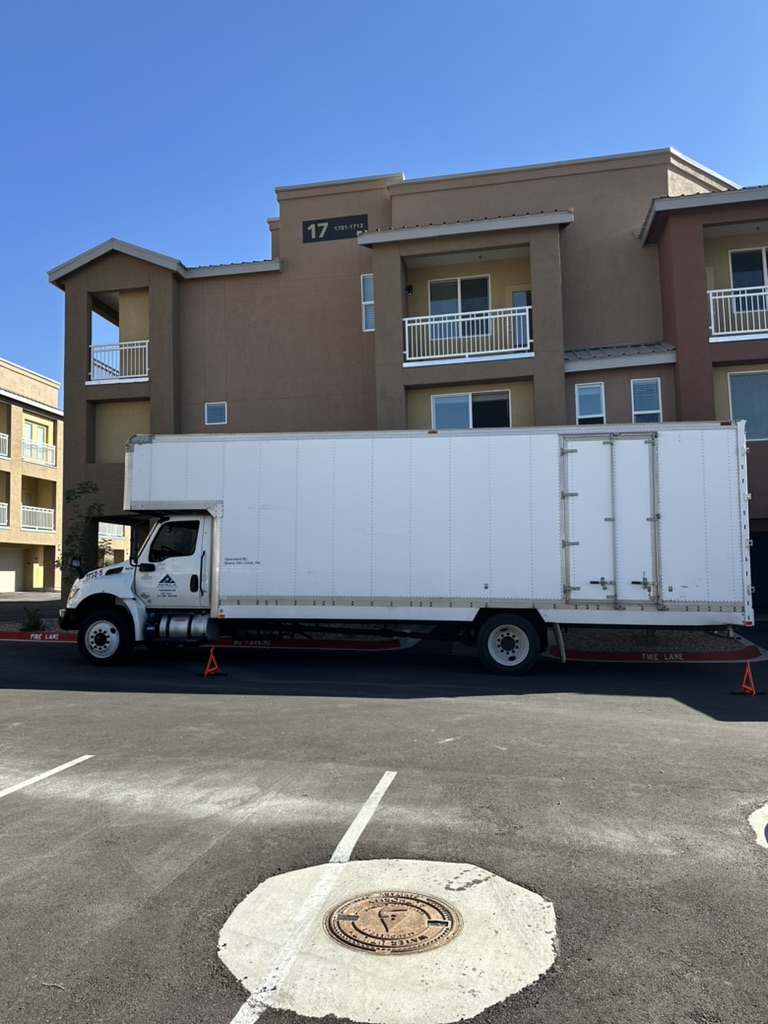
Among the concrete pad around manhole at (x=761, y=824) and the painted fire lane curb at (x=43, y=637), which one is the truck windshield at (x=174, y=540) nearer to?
the painted fire lane curb at (x=43, y=637)

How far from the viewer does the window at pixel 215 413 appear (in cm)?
2136

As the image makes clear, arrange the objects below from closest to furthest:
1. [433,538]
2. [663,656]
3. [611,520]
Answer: [611,520]
[433,538]
[663,656]

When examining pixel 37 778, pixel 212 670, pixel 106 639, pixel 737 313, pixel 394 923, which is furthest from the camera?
pixel 737 313

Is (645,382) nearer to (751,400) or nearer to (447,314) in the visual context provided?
(751,400)

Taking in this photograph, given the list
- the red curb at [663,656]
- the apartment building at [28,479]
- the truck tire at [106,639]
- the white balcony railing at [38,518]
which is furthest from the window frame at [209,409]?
the white balcony railing at [38,518]

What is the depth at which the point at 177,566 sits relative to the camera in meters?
13.5

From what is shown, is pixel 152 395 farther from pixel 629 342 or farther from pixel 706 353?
pixel 706 353

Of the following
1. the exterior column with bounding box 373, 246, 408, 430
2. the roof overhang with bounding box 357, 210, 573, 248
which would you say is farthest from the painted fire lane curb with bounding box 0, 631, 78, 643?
the roof overhang with bounding box 357, 210, 573, 248

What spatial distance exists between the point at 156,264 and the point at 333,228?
4.91 m

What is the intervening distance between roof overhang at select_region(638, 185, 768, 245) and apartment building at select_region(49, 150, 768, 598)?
0.04 meters

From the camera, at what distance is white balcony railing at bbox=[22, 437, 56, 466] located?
3938 cm

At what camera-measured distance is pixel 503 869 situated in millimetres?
4535

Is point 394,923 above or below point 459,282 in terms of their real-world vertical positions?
below

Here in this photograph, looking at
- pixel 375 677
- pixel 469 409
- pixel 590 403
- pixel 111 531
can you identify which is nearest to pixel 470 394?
pixel 469 409
